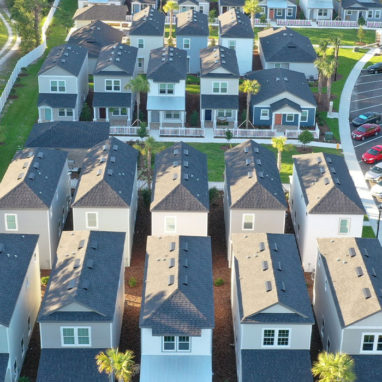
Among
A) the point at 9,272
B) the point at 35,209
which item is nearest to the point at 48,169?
the point at 35,209

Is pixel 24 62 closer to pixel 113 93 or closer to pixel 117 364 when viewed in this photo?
pixel 113 93

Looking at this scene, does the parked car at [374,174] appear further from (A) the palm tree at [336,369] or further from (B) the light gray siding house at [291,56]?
(A) the palm tree at [336,369]

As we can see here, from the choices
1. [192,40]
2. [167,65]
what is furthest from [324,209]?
[192,40]

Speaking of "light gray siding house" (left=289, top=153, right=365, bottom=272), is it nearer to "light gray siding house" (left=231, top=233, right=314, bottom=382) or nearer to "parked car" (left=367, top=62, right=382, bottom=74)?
"light gray siding house" (left=231, top=233, right=314, bottom=382)

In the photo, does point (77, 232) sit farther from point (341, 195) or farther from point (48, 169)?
point (341, 195)

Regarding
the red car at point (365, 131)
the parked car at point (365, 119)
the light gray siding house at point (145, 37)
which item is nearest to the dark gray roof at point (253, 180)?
the red car at point (365, 131)

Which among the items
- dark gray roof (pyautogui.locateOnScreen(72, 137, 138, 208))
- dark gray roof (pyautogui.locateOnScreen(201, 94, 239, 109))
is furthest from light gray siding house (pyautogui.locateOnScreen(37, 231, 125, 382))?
dark gray roof (pyautogui.locateOnScreen(201, 94, 239, 109))
